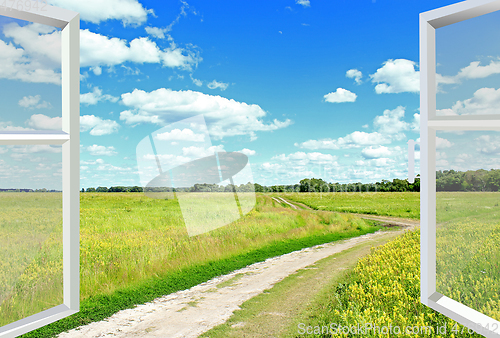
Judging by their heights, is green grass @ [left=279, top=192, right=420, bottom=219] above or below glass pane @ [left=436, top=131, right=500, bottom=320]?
below

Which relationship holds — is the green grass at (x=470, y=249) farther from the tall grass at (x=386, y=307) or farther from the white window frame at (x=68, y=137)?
the white window frame at (x=68, y=137)

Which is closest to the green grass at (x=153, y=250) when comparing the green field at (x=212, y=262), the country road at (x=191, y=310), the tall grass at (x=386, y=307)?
the green field at (x=212, y=262)

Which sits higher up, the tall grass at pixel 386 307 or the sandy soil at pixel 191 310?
the tall grass at pixel 386 307

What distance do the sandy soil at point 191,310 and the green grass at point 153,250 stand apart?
376mm

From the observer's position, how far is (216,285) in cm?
685

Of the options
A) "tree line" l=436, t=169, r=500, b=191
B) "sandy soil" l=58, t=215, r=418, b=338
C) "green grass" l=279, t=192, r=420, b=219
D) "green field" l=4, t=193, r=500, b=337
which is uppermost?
"tree line" l=436, t=169, r=500, b=191

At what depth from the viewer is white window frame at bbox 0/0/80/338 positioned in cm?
331

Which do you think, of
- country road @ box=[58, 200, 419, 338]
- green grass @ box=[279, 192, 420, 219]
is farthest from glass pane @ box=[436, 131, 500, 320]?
green grass @ box=[279, 192, 420, 219]

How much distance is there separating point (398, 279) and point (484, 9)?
4408 mm

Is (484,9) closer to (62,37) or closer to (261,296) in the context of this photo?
(62,37)

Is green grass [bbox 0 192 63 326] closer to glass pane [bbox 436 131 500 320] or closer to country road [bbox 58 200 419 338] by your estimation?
country road [bbox 58 200 419 338]

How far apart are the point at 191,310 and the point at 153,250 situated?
371 cm

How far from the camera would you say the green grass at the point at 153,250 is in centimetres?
586

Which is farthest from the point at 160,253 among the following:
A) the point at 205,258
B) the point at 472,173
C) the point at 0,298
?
the point at 472,173
